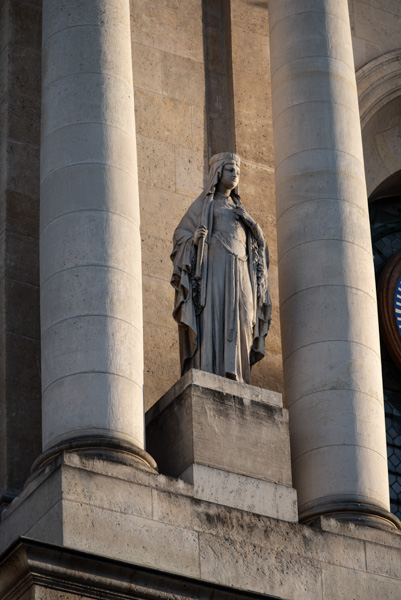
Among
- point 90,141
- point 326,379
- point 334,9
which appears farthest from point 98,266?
point 334,9

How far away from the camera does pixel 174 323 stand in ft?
63.5

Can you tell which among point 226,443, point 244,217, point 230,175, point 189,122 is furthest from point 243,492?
point 189,122

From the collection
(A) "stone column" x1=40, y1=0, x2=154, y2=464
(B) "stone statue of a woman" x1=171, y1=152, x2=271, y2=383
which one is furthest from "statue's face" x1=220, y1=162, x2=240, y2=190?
(A) "stone column" x1=40, y1=0, x2=154, y2=464

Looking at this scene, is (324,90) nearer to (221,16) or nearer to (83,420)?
(221,16)

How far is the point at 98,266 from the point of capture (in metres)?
16.6

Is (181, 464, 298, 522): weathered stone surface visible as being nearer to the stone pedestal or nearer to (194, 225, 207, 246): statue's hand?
the stone pedestal

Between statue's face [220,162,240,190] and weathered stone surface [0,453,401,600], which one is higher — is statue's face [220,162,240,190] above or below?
above

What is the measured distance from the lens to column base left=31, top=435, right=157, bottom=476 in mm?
15656

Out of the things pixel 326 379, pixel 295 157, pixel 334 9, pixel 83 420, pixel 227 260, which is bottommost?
pixel 83 420

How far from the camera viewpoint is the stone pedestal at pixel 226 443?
16.3 m

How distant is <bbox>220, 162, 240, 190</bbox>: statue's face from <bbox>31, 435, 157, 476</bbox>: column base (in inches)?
152

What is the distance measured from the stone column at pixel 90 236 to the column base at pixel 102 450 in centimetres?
2

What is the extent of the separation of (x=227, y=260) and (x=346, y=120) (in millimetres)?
2863

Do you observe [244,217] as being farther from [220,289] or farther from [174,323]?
[174,323]
